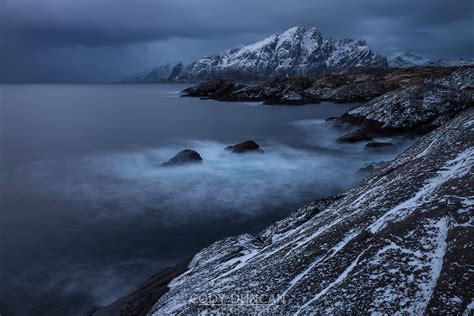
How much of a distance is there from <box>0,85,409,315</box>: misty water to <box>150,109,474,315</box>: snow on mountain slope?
5.95 metres

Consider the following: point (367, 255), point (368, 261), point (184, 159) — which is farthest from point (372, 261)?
A: point (184, 159)

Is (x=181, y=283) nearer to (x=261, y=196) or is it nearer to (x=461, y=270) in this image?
(x=461, y=270)

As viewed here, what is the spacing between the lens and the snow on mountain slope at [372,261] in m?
7.30

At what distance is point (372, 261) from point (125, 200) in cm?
1937

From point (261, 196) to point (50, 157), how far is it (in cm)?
2583

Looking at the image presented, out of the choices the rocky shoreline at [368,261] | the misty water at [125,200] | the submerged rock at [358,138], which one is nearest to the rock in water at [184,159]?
the misty water at [125,200]

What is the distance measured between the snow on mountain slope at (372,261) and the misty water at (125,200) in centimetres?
595

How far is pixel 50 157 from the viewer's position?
121ft

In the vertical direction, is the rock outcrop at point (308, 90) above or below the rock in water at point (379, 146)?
above

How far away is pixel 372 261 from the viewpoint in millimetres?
8164

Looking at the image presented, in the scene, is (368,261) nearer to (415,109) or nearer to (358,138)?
(358,138)

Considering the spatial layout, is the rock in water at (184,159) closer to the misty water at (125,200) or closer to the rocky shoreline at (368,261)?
the misty water at (125,200)

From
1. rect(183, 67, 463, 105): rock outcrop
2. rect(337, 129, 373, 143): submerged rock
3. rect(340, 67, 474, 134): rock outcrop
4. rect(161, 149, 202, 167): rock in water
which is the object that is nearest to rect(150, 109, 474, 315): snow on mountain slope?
rect(161, 149, 202, 167): rock in water

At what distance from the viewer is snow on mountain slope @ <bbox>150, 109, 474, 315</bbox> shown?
7.30m
